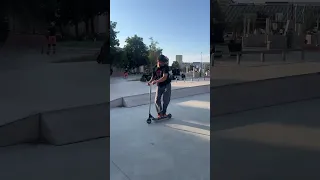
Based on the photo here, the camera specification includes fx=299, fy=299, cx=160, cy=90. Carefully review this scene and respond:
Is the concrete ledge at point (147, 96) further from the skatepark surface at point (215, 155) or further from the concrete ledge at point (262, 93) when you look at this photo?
the concrete ledge at point (262, 93)

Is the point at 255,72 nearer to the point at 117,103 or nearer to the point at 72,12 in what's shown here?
the point at 72,12

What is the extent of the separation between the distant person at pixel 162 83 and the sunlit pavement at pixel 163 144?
88 millimetres

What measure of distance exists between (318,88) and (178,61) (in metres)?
1.20

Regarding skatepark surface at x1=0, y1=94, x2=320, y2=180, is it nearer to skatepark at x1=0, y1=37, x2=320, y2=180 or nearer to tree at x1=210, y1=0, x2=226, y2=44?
skatepark at x1=0, y1=37, x2=320, y2=180

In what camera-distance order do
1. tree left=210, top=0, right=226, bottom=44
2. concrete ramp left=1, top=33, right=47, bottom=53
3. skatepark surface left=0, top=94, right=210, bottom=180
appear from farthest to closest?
tree left=210, top=0, right=226, bottom=44 < skatepark surface left=0, top=94, right=210, bottom=180 < concrete ramp left=1, top=33, right=47, bottom=53

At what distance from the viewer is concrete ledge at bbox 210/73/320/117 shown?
221 cm

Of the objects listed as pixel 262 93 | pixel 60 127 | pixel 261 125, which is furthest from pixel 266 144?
pixel 60 127

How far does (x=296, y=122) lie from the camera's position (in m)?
2.33

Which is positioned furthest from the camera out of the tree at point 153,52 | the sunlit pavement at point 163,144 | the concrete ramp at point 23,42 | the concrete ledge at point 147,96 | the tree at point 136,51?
the concrete ledge at point 147,96

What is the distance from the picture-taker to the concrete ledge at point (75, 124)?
1.99 m

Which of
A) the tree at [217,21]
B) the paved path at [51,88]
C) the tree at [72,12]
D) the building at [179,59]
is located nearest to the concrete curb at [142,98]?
the building at [179,59]

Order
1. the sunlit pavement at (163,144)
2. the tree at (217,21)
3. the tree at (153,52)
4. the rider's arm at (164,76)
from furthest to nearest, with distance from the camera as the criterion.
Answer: the rider's arm at (164,76) < the tree at (153,52) < the sunlit pavement at (163,144) < the tree at (217,21)

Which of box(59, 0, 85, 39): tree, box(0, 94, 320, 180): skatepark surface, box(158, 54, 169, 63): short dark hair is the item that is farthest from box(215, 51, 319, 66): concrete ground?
box(59, 0, 85, 39): tree

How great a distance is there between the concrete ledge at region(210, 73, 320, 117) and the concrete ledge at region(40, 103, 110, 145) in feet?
2.71
